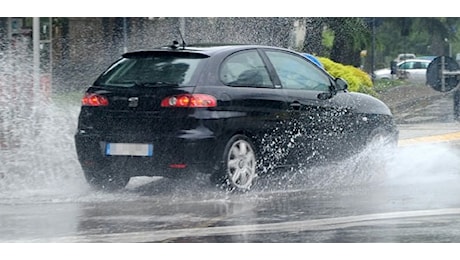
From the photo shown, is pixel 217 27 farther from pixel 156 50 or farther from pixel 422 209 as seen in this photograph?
pixel 422 209

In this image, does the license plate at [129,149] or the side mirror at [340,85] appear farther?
the side mirror at [340,85]

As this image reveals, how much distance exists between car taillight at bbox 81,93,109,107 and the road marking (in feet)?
6.92

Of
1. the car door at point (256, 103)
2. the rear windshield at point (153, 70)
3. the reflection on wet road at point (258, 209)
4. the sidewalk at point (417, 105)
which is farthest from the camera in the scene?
the sidewalk at point (417, 105)

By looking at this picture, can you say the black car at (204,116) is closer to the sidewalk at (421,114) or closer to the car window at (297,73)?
the car window at (297,73)

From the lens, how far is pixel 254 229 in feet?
23.9

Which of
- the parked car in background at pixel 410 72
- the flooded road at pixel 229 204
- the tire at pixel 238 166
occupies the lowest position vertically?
the parked car in background at pixel 410 72

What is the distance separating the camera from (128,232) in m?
7.21

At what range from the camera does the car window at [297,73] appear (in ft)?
31.8

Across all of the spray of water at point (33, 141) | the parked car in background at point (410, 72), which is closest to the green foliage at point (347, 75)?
the spray of water at point (33, 141)

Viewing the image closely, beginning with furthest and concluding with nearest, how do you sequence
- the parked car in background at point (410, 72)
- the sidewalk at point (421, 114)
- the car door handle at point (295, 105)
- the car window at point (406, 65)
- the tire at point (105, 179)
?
the car window at point (406, 65) → the parked car in background at point (410, 72) → the sidewalk at point (421, 114) → the car door handle at point (295, 105) → the tire at point (105, 179)

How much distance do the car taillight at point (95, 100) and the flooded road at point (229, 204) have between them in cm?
78

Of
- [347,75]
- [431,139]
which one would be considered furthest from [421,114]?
[431,139]

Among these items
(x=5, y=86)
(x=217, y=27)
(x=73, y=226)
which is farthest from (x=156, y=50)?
(x=217, y=27)

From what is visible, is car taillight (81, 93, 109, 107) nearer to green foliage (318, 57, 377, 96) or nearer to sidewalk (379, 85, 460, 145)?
sidewalk (379, 85, 460, 145)
